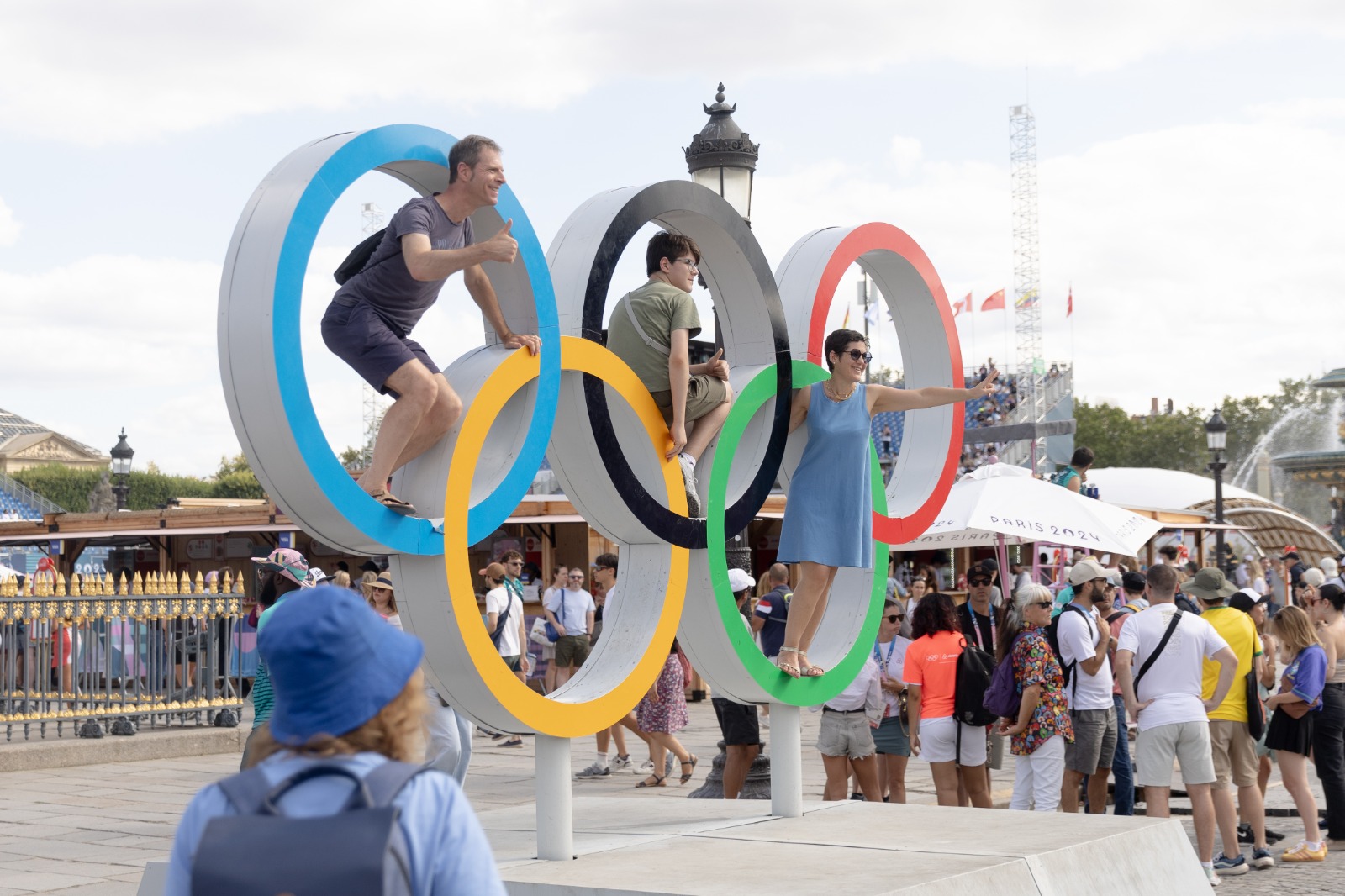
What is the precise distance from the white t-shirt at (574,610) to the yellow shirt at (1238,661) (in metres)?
7.22

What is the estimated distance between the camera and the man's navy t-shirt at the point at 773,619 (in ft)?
31.3

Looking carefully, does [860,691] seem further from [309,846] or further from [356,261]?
[309,846]

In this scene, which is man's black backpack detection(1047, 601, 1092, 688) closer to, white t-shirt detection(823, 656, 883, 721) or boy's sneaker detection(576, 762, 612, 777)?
white t-shirt detection(823, 656, 883, 721)

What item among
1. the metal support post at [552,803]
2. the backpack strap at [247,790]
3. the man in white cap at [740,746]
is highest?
the backpack strap at [247,790]

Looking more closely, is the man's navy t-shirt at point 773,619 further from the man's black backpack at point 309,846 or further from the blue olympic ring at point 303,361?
the man's black backpack at point 309,846

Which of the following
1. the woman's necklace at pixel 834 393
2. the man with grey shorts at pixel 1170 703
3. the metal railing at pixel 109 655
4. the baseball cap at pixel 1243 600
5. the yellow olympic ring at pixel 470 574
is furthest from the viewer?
the metal railing at pixel 109 655

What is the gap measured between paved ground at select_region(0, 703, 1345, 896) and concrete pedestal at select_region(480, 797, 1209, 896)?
1.22ft

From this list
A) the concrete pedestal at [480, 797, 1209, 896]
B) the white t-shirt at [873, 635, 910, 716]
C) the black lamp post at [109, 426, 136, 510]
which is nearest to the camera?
the concrete pedestal at [480, 797, 1209, 896]

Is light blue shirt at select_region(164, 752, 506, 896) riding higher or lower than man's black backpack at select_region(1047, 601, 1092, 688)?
higher

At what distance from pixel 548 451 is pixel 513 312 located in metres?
0.81

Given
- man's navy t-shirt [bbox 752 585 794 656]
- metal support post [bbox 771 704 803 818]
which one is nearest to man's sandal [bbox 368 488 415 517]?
metal support post [bbox 771 704 803 818]

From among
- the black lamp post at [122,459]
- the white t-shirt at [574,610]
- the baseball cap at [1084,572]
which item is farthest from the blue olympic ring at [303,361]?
the black lamp post at [122,459]

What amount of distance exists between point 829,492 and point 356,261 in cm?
277

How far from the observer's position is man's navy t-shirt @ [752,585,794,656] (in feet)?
31.3
